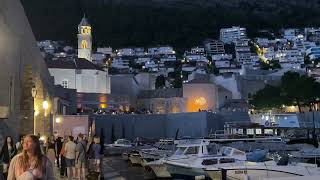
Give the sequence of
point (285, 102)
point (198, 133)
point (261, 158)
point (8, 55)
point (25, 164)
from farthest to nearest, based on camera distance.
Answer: point (285, 102) → point (198, 133) → point (261, 158) → point (8, 55) → point (25, 164)

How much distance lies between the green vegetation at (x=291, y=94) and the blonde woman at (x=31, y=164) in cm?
6830

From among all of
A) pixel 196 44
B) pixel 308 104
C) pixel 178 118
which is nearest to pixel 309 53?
pixel 196 44

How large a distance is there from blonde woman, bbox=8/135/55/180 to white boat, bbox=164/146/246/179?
1383 cm

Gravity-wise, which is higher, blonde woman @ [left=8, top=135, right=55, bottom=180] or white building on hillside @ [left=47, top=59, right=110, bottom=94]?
white building on hillside @ [left=47, top=59, right=110, bottom=94]

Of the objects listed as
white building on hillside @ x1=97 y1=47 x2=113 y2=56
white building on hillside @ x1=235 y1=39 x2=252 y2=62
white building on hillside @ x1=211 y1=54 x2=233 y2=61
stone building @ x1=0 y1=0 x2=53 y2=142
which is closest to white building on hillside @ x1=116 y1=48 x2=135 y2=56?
white building on hillside @ x1=97 y1=47 x2=113 y2=56

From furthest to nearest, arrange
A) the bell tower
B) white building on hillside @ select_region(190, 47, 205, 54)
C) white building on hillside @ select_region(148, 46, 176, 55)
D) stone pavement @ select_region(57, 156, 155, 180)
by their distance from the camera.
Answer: white building on hillside @ select_region(148, 46, 176, 55)
white building on hillside @ select_region(190, 47, 205, 54)
the bell tower
stone pavement @ select_region(57, 156, 155, 180)

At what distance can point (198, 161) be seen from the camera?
19438 mm

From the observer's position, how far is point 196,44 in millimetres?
198875

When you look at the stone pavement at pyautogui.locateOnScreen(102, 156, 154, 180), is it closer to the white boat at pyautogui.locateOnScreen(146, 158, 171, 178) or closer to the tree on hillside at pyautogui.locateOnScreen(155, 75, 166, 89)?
the white boat at pyautogui.locateOnScreen(146, 158, 171, 178)

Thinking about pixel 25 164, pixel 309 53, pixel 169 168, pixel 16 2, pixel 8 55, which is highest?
pixel 309 53

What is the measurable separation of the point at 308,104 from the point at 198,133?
1936cm

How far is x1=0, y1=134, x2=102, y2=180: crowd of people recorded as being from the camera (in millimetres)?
5070

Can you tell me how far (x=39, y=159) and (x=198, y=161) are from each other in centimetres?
1466

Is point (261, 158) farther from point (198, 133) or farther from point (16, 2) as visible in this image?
point (198, 133)
